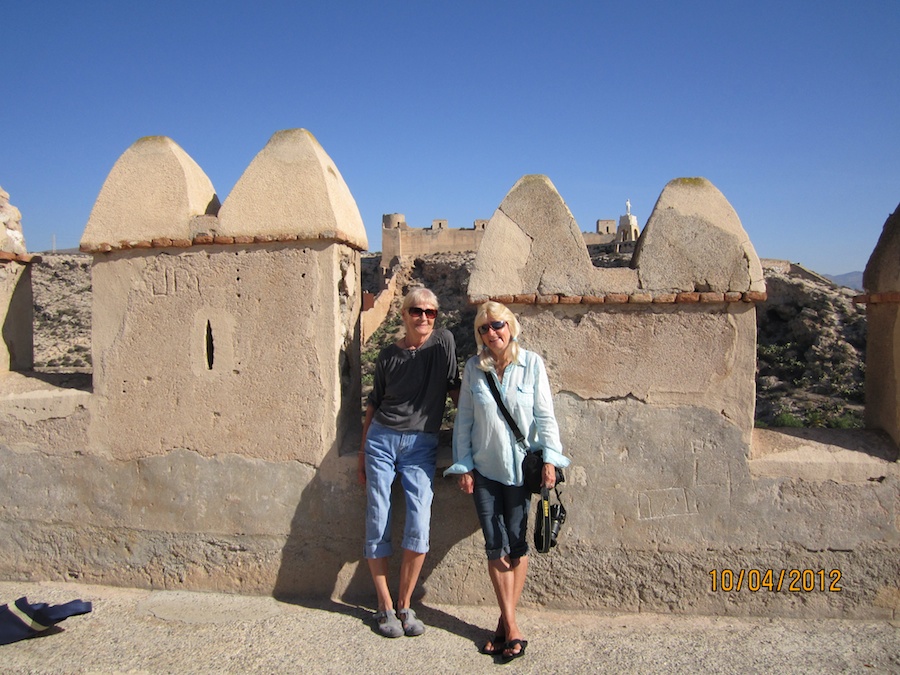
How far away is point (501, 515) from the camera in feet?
10.2

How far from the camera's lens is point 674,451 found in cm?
340

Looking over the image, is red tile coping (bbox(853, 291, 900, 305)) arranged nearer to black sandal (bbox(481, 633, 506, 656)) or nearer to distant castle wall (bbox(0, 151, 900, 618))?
distant castle wall (bbox(0, 151, 900, 618))

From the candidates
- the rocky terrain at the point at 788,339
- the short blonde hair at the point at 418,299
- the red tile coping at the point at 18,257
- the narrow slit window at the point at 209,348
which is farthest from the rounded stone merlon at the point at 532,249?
the rocky terrain at the point at 788,339

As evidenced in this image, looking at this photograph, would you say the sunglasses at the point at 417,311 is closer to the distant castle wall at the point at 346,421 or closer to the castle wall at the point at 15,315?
the distant castle wall at the point at 346,421

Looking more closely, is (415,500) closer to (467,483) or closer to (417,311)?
(467,483)

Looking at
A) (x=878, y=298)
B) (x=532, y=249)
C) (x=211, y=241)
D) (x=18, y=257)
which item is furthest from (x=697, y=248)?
(x=18, y=257)

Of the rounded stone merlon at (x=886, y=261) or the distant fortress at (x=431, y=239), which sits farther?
the distant fortress at (x=431, y=239)

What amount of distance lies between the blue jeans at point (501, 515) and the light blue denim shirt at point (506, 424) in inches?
2.3

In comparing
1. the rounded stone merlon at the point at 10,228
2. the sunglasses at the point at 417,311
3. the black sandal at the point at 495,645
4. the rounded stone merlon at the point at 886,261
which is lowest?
the black sandal at the point at 495,645

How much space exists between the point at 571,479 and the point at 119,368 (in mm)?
2664

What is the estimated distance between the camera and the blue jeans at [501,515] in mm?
3055

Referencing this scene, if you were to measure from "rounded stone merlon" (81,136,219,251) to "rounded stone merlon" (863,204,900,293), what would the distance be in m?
3.80

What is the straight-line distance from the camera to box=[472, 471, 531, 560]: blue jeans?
120 inches

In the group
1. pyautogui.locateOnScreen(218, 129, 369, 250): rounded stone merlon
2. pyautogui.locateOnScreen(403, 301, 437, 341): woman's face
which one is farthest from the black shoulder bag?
pyautogui.locateOnScreen(218, 129, 369, 250): rounded stone merlon
